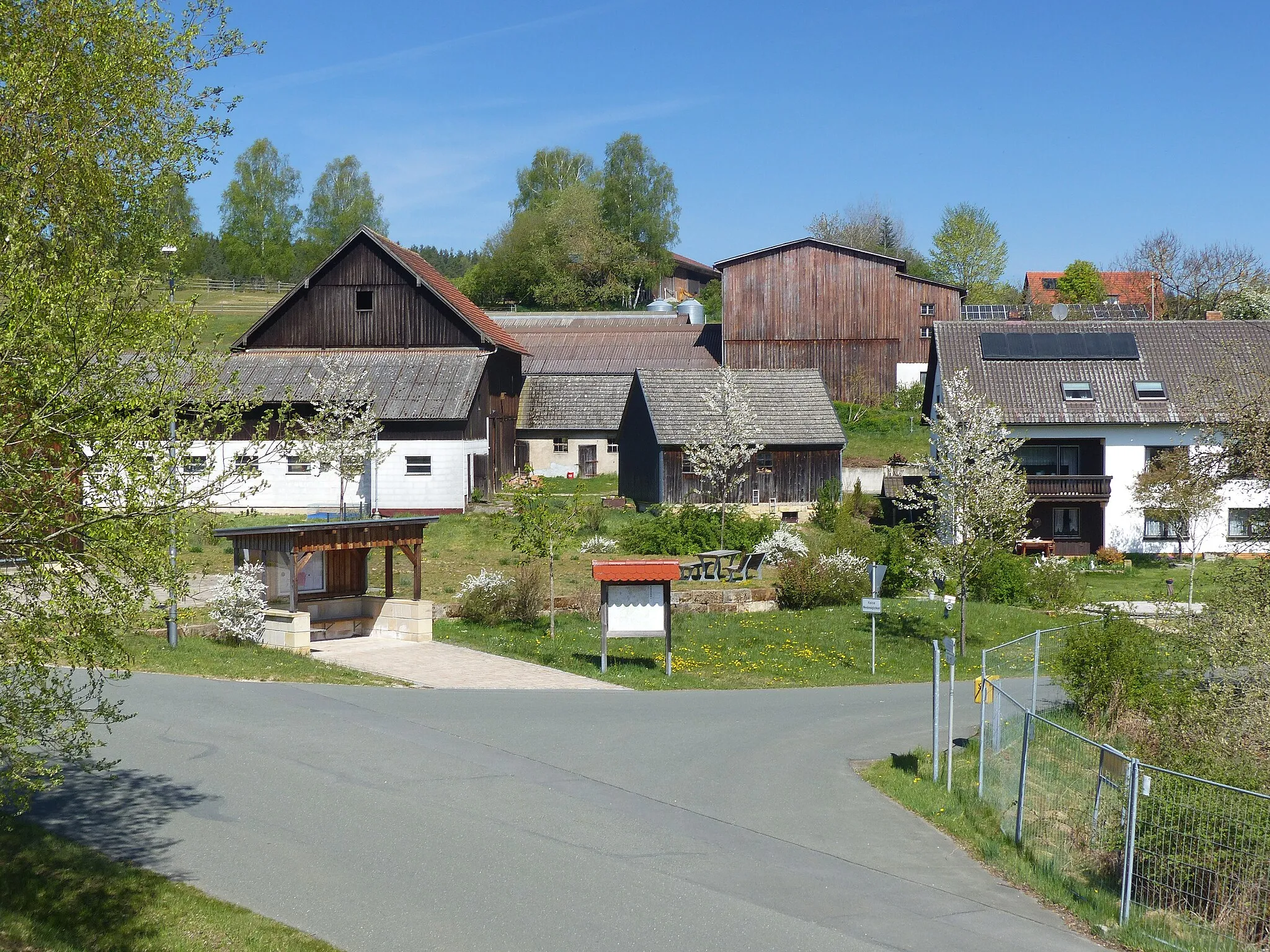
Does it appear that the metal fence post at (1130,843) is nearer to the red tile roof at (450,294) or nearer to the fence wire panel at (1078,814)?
the fence wire panel at (1078,814)

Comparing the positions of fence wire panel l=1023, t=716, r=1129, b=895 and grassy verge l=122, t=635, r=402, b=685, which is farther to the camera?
grassy verge l=122, t=635, r=402, b=685

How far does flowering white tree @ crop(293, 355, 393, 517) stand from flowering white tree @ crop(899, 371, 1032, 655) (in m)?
19.3

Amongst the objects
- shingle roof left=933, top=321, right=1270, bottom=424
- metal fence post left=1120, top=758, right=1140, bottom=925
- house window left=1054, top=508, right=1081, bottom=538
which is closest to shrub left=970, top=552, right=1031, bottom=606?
house window left=1054, top=508, right=1081, bottom=538

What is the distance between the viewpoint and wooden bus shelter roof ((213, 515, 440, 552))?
76.2ft

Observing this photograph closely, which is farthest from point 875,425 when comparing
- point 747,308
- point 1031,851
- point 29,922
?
point 29,922

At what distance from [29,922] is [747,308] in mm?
53877

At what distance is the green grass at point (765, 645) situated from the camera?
23047 mm

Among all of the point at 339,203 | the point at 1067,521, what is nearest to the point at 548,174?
the point at 339,203

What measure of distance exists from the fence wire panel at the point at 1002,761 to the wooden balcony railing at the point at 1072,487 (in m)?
24.3

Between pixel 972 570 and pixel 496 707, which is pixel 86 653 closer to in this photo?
pixel 496 707

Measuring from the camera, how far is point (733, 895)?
35.7ft

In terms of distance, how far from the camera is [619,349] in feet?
216

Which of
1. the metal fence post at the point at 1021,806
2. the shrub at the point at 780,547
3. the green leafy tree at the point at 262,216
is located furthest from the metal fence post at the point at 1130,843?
the green leafy tree at the point at 262,216

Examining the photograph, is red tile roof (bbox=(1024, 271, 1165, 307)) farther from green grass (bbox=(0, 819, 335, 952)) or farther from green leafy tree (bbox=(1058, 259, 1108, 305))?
green grass (bbox=(0, 819, 335, 952))
